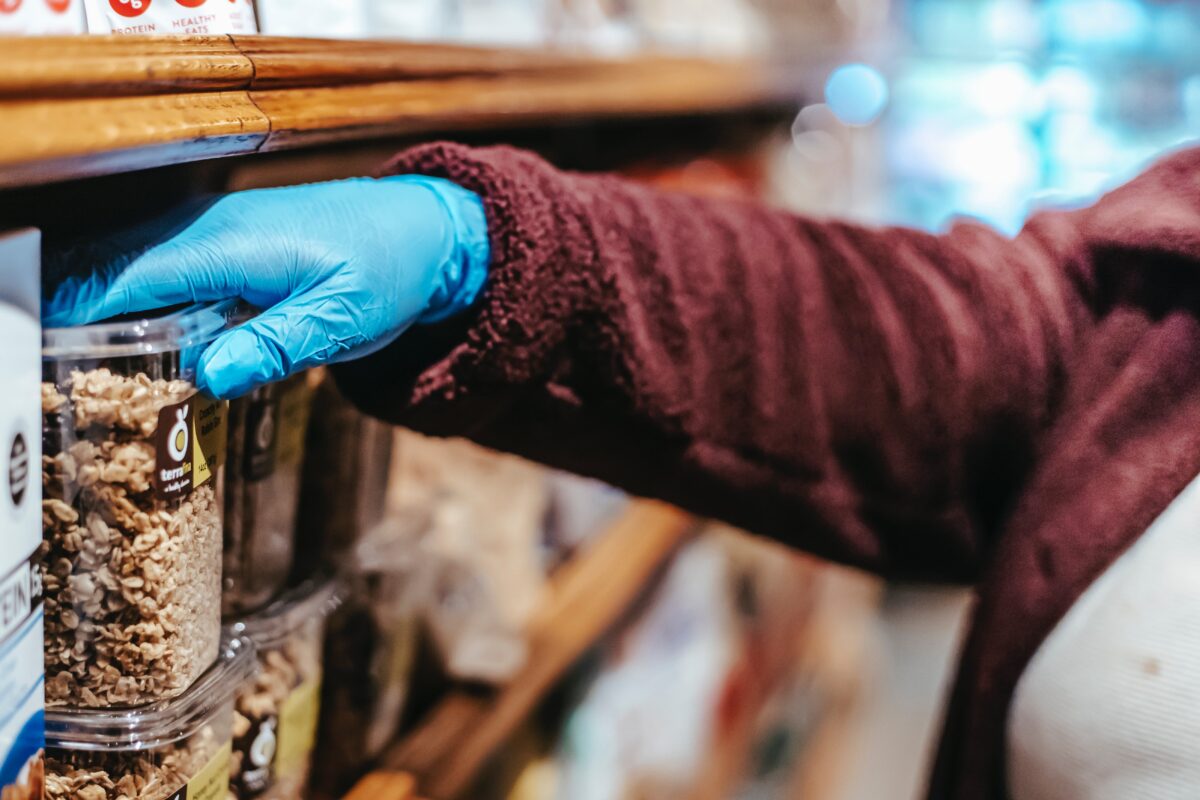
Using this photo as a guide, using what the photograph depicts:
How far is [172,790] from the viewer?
593 mm

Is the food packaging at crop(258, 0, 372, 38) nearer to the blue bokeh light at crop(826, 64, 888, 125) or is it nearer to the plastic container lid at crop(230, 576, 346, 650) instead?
the plastic container lid at crop(230, 576, 346, 650)

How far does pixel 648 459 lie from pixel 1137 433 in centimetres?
38

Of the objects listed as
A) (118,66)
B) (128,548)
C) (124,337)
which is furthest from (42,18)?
(128,548)

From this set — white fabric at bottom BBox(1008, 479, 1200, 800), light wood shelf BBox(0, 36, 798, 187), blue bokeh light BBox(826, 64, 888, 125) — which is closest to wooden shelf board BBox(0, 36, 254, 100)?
light wood shelf BBox(0, 36, 798, 187)

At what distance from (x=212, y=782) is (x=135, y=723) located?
0.34ft

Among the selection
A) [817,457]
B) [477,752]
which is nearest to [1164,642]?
[817,457]

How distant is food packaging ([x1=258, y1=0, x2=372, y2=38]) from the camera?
2.28 ft

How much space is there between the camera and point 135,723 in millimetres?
561

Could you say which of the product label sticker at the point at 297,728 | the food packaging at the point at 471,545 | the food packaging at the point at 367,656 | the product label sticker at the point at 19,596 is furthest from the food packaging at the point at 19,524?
the food packaging at the point at 471,545

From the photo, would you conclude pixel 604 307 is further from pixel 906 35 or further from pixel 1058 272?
pixel 906 35

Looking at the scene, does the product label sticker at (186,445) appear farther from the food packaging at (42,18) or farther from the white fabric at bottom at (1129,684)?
the white fabric at bottom at (1129,684)

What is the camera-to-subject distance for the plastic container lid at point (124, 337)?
0.51m

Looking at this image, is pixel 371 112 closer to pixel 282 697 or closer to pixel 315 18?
pixel 315 18

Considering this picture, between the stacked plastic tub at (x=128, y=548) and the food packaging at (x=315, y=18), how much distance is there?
0.76ft
